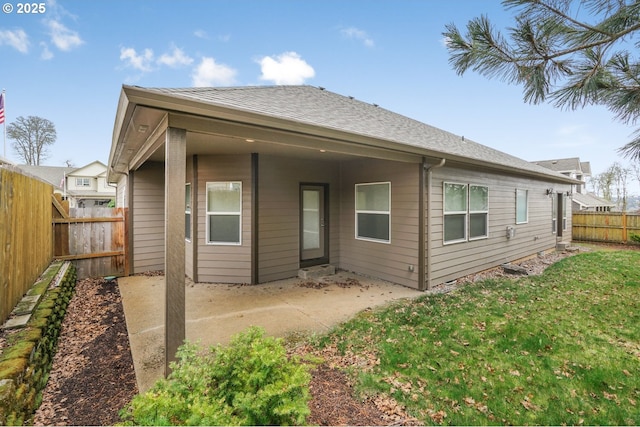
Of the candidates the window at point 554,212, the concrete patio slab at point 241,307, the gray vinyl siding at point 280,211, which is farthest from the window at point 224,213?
the window at point 554,212

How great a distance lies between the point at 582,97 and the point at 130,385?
5503 mm

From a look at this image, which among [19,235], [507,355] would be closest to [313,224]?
[507,355]

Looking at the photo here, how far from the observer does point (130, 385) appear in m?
2.69

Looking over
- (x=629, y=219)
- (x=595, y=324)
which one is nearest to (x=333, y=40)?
(x=595, y=324)

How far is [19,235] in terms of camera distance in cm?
323

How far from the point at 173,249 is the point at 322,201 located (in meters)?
4.58

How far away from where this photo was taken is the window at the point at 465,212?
20.5ft

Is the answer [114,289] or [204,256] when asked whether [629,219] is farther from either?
[114,289]

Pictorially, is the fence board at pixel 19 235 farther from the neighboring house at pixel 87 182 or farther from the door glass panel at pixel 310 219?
the neighboring house at pixel 87 182

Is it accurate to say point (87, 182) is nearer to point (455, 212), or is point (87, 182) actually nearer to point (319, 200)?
point (319, 200)

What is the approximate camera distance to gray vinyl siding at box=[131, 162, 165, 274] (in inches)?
271

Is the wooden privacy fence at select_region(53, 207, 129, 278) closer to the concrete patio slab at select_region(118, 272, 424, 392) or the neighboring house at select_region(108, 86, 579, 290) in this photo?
the neighboring house at select_region(108, 86, 579, 290)

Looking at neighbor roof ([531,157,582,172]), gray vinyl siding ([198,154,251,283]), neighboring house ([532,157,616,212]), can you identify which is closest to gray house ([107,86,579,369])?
gray vinyl siding ([198,154,251,283])

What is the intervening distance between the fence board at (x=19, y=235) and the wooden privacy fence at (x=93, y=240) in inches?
53.3
